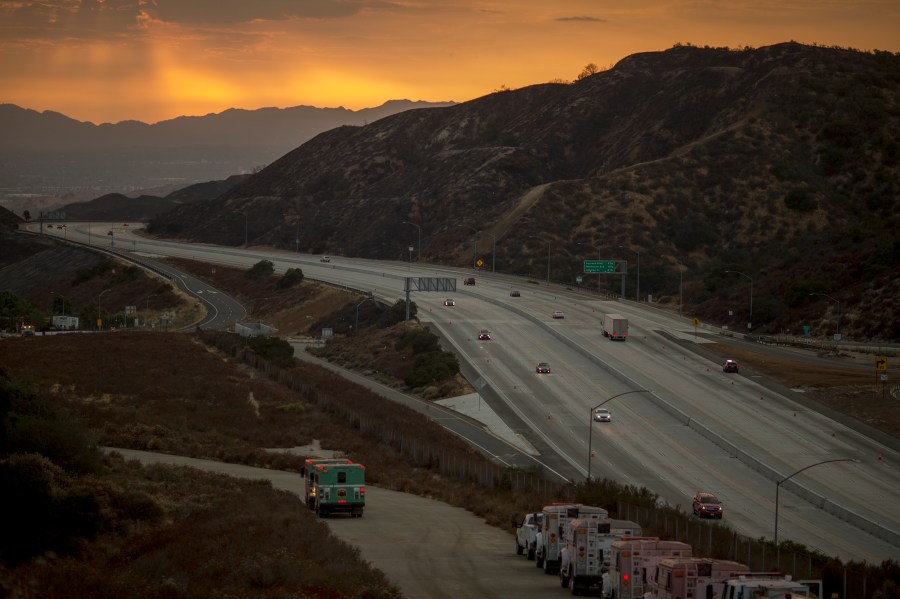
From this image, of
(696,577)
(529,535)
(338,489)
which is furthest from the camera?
(338,489)

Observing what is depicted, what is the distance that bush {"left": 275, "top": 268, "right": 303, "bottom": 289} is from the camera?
566 feet

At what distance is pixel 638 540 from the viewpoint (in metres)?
33.1

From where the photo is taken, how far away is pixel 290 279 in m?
174

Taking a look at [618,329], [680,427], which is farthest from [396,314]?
[680,427]

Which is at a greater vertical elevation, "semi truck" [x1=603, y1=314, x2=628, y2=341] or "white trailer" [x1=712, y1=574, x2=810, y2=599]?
"white trailer" [x1=712, y1=574, x2=810, y2=599]

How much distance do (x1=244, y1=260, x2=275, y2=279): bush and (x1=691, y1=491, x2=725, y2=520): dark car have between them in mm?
125972

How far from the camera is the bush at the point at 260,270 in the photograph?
18538 centimetres

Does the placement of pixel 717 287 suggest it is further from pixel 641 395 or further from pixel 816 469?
pixel 816 469

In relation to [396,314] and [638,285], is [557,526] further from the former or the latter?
[638,285]

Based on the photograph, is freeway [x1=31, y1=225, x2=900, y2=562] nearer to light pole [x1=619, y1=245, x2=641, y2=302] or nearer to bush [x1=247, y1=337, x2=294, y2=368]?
bush [x1=247, y1=337, x2=294, y2=368]

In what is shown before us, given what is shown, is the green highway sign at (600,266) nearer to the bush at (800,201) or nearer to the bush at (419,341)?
the bush at (419,341)

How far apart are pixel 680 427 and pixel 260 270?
108m

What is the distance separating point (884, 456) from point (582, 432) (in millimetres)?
20097

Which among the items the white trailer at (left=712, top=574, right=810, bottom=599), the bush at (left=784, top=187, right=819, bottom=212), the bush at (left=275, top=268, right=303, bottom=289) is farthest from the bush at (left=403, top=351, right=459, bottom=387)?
the bush at (left=784, top=187, right=819, bottom=212)
